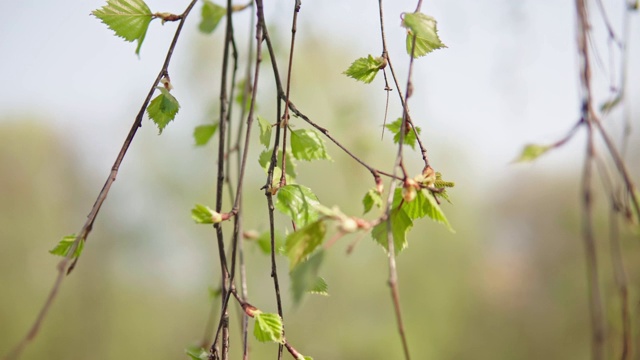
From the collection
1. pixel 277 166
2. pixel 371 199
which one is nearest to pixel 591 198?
pixel 371 199

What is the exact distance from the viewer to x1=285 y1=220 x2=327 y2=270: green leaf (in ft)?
0.78

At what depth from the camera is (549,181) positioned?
459 cm

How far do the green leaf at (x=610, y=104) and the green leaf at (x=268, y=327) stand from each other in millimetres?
210

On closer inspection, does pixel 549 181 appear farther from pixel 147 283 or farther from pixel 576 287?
pixel 147 283

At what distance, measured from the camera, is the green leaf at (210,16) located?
0.49 metres

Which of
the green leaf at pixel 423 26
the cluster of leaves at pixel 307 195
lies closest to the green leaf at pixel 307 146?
the cluster of leaves at pixel 307 195

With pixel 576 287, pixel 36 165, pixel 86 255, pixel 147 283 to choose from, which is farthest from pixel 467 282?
pixel 36 165

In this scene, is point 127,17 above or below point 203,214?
above

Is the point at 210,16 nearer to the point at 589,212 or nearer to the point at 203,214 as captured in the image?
the point at 203,214

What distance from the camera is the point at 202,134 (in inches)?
19.5

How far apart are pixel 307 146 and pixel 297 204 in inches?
2.8

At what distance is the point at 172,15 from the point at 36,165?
3926mm

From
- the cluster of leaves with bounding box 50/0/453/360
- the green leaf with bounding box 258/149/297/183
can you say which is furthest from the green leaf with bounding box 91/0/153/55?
the green leaf with bounding box 258/149/297/183

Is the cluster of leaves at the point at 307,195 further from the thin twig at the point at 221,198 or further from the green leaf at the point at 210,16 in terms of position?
the green leaf at the point at 210,16
